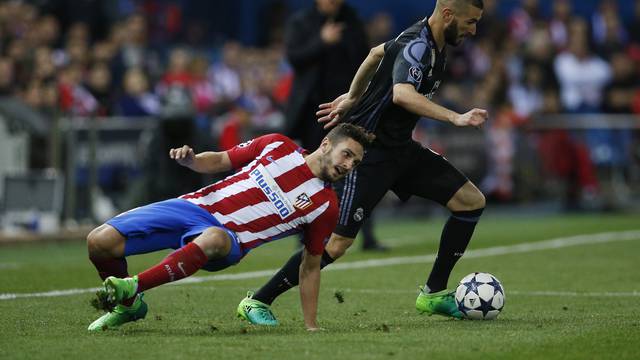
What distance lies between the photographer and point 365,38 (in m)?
14.8

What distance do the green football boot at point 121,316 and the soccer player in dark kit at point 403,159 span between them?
2.82ft

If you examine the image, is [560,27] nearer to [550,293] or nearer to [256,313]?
[550,293]

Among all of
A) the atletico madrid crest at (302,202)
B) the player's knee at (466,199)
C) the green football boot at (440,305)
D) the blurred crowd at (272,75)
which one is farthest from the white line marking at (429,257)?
the blurred crowd at (272,75)

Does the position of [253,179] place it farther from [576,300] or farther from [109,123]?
[109,123]

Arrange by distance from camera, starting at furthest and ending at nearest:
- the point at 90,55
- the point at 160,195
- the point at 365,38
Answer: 1. the point at 90,55
2. the point at 160,195
3. the point at 365,38

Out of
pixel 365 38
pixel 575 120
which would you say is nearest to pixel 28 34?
pixel 365 38

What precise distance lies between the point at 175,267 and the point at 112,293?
0.51 meters

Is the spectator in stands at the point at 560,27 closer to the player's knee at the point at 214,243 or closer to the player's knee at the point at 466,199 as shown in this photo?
the player's knee at the point at 466,199

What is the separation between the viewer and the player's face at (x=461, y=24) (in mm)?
8945

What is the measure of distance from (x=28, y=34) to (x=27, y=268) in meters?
8.27

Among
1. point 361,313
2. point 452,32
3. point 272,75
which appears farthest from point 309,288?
point 272,75

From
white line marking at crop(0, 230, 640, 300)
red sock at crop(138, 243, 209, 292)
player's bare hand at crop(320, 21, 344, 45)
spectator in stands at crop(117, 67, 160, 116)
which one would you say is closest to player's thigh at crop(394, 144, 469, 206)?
white line marking at crop(0, 230, 640, 300)

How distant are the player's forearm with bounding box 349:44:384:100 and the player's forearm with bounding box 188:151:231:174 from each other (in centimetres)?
135

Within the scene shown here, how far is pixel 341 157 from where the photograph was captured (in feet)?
26.4
